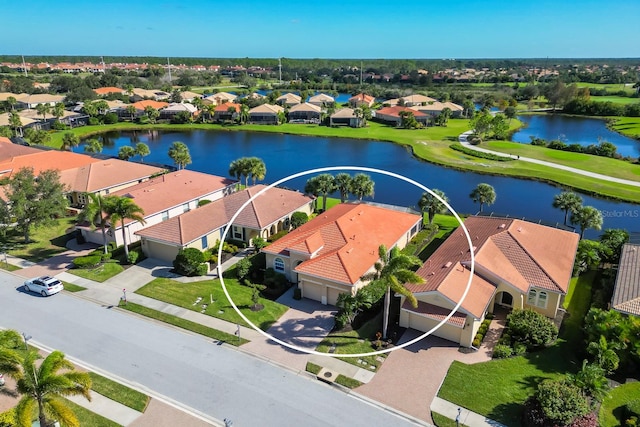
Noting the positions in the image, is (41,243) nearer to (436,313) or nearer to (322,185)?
(322,185)

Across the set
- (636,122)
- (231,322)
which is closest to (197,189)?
(231,322)

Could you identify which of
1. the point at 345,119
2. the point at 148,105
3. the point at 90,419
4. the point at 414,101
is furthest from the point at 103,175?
the point at 414,101

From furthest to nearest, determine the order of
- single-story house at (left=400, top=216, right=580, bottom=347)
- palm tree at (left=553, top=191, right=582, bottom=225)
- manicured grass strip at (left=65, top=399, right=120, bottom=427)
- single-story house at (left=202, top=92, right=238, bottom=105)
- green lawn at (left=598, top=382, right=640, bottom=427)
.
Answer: single-story house at (left=202, top=92, right=238, bottom=105)
palm tree at (left=553, top=191, right=582, bottom=225)
single-story house at (left=400, top=216, right=580, bottom=347)
green lawn at (left=598, top=382, right=640, bottom=427)
manicured grass strip at (left=65, top=399, right=120, bottom=427)

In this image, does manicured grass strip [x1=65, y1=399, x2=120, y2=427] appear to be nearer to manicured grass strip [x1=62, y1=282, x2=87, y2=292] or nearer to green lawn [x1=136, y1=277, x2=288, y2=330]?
green lawn [x1=136, y1=277, x2=288, y2=330]

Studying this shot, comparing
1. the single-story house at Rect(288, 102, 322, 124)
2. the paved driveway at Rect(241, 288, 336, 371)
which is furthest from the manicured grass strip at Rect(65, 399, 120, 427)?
the single-story house at Rect(288, 102, 322, 124)

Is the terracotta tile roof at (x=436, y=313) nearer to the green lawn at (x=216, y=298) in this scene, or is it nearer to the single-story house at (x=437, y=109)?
the green lawn at (x=216, y=298)

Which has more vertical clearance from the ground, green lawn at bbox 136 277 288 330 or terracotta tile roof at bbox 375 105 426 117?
terracotta tile roof at bbox 375 105 426 117
